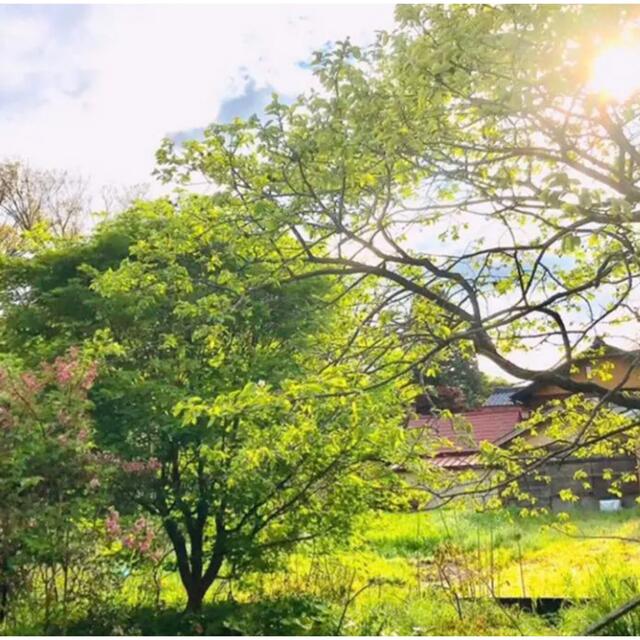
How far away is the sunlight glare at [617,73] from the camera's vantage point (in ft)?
6.58

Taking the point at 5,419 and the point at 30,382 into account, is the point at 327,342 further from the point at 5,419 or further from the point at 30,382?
the point at 5,419

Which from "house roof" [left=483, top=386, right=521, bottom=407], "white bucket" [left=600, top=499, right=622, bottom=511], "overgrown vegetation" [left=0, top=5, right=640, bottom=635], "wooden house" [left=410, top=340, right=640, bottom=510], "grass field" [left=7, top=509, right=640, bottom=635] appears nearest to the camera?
"overgrown vegetation" [left=0, top=5, right=640, bottom=635]

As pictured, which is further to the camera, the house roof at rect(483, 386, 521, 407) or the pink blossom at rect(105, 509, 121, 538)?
the house roof at rect(483, 386, 521, 407)

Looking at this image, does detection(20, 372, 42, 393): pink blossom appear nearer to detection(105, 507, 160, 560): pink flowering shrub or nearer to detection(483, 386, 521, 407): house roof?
detection(105, 507, 160, 560): pink flowering shrub

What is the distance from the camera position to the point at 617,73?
7.27 ft

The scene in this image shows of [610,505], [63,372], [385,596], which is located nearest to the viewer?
[63,372]

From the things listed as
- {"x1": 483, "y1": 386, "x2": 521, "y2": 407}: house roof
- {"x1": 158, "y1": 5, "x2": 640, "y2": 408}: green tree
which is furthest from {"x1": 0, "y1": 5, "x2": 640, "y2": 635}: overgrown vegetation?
{"x1": 483, "y1": 386, "x2": 521, "y2": 407}: house roof

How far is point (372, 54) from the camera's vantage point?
2732mm

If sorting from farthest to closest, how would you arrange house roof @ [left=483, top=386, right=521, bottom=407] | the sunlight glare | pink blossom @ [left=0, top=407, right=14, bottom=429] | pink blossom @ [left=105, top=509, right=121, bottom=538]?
house roof @ [left=483, top=386, right=521, bottom=407] → pink blossom @ [left=105, top=509, right=121, bottom=538] → pink blossom @ [left=0, top=407, right=14, bottom=429] → the sunlight glare

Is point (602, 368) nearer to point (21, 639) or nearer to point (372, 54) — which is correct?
point (372, 54)

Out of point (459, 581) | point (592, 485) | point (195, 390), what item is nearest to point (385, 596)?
point (459, 581)

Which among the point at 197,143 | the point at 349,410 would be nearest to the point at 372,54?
the point at 197,143

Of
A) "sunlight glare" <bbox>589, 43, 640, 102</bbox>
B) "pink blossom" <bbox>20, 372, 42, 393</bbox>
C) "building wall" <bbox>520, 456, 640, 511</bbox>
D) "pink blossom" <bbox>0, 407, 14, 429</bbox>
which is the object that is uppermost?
"sunlight glare" <bbox>589, 43, 640, 102</bbox>

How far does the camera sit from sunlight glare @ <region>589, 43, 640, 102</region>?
6.58 ft
